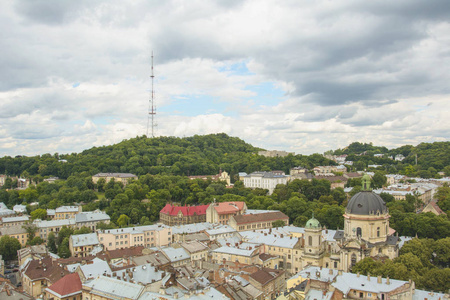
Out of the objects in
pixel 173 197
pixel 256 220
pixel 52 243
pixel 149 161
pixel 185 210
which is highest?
pixel 149 161

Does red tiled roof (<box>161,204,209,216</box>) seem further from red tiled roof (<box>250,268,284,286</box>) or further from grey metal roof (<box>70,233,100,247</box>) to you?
red tiled roof (<box>250,268,284,286</box>)

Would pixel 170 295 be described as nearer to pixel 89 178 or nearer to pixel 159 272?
pixel 159 272

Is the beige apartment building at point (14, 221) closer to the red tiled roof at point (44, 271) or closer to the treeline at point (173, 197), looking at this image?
the treeline at point (173, 197)

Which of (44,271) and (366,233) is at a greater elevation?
(366,233)

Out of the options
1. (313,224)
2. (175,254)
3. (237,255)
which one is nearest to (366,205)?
(313,224)

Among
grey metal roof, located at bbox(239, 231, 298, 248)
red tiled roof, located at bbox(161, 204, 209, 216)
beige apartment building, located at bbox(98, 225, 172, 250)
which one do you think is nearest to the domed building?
grey metal roof, located at bbox(239, 231, 298, 248)

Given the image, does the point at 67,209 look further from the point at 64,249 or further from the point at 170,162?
the point at 170,162
